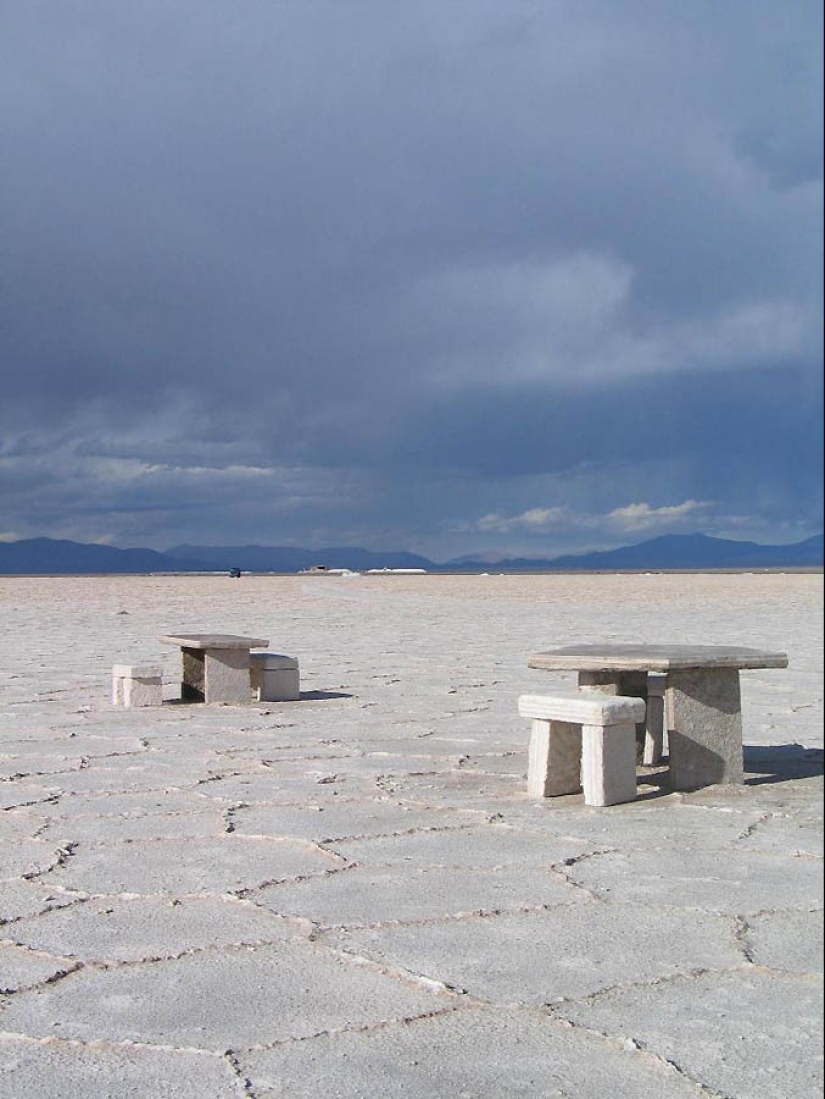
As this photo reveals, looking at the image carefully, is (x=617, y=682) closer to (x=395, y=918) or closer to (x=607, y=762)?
(x=607, y=762)

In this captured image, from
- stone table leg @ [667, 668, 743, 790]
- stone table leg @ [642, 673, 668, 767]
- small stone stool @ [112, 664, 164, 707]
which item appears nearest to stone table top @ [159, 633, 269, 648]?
small stone stool @ [112, 664, 164, 707]

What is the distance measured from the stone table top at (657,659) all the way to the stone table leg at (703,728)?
116 mm

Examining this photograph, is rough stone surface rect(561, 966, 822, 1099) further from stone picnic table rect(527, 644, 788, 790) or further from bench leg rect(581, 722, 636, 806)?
stone picnic table rect(527, 644, 788, 790)

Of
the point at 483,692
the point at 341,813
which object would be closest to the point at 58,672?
the point at 483,692

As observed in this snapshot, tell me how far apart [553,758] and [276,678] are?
378 cm

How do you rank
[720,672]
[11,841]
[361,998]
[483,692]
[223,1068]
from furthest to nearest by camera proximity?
[483,692] → [720,672] → [11,841] → [361,998] → [223,1068]

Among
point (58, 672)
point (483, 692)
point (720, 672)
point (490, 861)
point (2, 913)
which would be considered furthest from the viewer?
point (58, 672)

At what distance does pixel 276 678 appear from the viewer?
8.55 meters

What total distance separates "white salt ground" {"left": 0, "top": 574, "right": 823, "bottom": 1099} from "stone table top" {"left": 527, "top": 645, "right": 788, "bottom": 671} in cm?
52

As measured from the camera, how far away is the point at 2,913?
3.52 metres

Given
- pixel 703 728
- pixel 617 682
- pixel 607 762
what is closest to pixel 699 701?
pixel 703 728

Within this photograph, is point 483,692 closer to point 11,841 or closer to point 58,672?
point 58,672

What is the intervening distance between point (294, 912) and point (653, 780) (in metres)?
2.42

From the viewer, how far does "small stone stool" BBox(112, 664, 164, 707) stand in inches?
322
